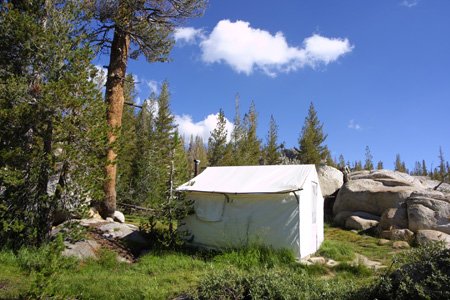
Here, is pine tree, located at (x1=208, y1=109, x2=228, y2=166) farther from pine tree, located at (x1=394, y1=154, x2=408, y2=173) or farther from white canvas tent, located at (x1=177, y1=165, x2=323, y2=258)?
pine tree, located at (x1=394, y1=154, x2=408, y2=173)

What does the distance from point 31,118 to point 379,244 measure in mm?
11755

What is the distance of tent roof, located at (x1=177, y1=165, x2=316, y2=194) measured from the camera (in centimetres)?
986

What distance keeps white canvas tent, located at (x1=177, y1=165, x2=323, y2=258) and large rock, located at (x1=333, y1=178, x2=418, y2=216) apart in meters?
7.33

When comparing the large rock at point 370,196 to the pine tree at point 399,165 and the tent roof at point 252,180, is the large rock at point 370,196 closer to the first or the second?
the tent roof at point 252,180

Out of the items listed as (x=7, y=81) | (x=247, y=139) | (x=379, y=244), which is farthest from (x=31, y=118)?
(x=247, y=139)

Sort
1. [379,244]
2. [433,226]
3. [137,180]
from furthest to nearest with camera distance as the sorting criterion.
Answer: [137,180], [433,226], [379,244]

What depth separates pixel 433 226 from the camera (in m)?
14.2

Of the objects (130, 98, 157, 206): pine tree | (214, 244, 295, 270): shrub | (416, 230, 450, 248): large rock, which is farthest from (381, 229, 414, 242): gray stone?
(130, 98, 157, 206): pine tree

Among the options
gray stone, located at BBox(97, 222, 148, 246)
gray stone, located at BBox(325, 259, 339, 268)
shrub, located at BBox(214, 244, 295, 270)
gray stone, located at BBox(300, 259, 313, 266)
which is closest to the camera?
shrub, located at BBox(214, 244, 295, 270)

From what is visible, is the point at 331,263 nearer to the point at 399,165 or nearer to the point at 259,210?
the point at 259,210

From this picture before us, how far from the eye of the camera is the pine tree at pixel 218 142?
30175mm

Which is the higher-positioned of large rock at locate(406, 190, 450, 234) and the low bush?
large rock at locate(406, 190, 450, 234)

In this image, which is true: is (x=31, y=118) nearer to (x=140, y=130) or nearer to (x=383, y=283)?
(x=383, y=283)

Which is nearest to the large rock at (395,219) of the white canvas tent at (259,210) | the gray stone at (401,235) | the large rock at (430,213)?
the large rock at (430,213)
